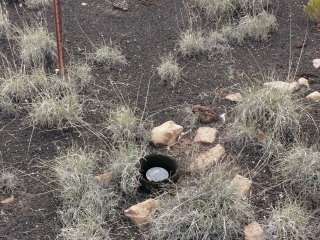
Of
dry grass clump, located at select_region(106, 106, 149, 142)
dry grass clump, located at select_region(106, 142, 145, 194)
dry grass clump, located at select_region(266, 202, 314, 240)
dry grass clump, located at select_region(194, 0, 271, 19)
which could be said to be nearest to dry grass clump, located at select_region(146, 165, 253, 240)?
dry grass clump, located at select_region(266, 202, 314, 240)

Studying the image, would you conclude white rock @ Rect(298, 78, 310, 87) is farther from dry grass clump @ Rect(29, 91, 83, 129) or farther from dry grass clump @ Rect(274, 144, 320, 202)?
dry grass clump @ Rect(29, 91, 83, 129)

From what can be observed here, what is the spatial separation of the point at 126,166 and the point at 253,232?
99cm

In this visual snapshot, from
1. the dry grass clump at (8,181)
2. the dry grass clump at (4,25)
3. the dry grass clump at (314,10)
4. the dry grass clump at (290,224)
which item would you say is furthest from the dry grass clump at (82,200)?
the dry grass clump at (314,10)

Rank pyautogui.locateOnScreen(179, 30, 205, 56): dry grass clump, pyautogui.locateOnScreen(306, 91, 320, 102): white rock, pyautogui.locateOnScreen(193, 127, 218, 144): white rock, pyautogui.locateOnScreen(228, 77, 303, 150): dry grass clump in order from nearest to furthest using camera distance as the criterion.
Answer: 1. pyautogui.locateOnScreen(228, 77, 303, 150): dry grass clump
2. pyautogui.locateOnScreen(193, 127, 218, 144): white rock
3. pyautogui.locateOnScreen(306, 91, 320, 102): white rock
4. pyautogui.locateOnScreen(179, 30, 205, 56): dry grass clump

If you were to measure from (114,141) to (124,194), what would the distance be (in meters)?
0.53

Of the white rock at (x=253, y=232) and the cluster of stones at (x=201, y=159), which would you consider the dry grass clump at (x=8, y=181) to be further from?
the white rock at (x=253, y=232)

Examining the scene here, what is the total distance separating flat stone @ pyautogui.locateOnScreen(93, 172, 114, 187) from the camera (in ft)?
11.7

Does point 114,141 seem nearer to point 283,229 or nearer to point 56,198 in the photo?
point 56,198

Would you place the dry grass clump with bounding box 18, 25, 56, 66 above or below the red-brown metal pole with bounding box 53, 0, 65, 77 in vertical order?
below

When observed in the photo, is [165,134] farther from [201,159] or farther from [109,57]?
[109,57]

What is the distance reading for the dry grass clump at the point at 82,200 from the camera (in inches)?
127

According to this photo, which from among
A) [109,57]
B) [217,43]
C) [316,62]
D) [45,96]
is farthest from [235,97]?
[45,96]

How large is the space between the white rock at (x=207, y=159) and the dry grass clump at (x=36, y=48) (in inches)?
79.1

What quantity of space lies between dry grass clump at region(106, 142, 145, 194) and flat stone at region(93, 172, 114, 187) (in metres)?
0.04
